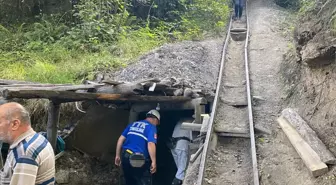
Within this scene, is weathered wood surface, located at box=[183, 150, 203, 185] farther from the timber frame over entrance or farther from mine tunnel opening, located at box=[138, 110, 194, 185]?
mine tunnel opening, located at box=[138, 110, 194, 185]

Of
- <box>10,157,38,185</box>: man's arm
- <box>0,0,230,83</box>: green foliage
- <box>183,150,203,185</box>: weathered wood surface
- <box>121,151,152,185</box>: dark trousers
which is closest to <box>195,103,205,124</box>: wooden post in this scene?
<box>121,151,152,185</box>: dark trousers

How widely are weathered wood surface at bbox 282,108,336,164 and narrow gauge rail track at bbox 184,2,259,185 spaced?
727 mm

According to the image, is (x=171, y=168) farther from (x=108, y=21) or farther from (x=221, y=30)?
(x=221, y=30)

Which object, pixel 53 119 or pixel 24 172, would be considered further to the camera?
pixel 53 119

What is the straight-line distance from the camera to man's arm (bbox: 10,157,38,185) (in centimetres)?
326

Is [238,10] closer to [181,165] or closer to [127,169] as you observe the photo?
[181,165]

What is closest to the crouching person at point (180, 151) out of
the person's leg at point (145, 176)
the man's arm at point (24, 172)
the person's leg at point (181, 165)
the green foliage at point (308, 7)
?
the person's leg at point (181, 165)

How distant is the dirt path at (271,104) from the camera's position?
19.7ft

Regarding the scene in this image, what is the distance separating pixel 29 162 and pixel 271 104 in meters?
7.07

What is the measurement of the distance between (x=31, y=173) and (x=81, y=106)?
6.39 metres

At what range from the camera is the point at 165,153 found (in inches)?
410

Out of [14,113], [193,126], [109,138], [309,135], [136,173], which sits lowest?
[109,138]

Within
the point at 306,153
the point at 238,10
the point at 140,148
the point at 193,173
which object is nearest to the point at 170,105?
the point at 140,148

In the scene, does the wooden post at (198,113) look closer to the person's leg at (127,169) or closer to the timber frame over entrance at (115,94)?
the timber frame over entrance at (115,94)
